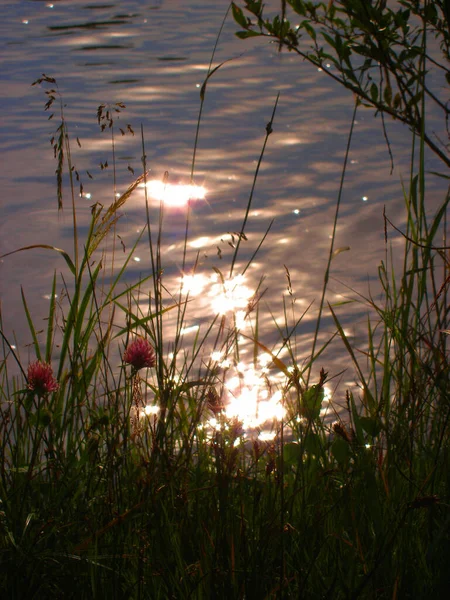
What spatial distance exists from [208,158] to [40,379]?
3.70 meters

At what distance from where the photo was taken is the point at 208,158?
4.77m

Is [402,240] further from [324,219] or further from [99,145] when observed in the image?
[99,145]

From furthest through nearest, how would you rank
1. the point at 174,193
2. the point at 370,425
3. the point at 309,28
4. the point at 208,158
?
the point at 208,158 → the point at 174,193 → the point at 309,28 → the point at 370,425

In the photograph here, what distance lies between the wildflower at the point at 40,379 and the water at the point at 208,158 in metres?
0.38

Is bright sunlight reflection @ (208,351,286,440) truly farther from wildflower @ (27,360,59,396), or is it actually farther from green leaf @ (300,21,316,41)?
green leaf @ (300,21,316,41)

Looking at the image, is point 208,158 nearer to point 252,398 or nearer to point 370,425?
point 252,398

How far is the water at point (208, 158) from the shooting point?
3152 millimetres


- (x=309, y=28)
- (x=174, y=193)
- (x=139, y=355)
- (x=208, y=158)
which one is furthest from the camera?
(x=208, y=158)

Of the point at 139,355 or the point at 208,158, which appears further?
the point at 208,158

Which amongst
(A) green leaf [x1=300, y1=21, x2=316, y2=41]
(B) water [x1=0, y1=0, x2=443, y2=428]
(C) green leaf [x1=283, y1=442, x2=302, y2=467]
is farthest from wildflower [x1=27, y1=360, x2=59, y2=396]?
(A) green leaf [x1=300, y1=21, x2=316, y2=41]

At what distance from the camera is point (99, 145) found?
16.2ft

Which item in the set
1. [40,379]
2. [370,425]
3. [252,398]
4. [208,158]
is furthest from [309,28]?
[208,158]

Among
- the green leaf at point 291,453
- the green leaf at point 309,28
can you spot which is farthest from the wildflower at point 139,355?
the green leaf at point 309,28

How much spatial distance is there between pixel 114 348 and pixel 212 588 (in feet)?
5.37
